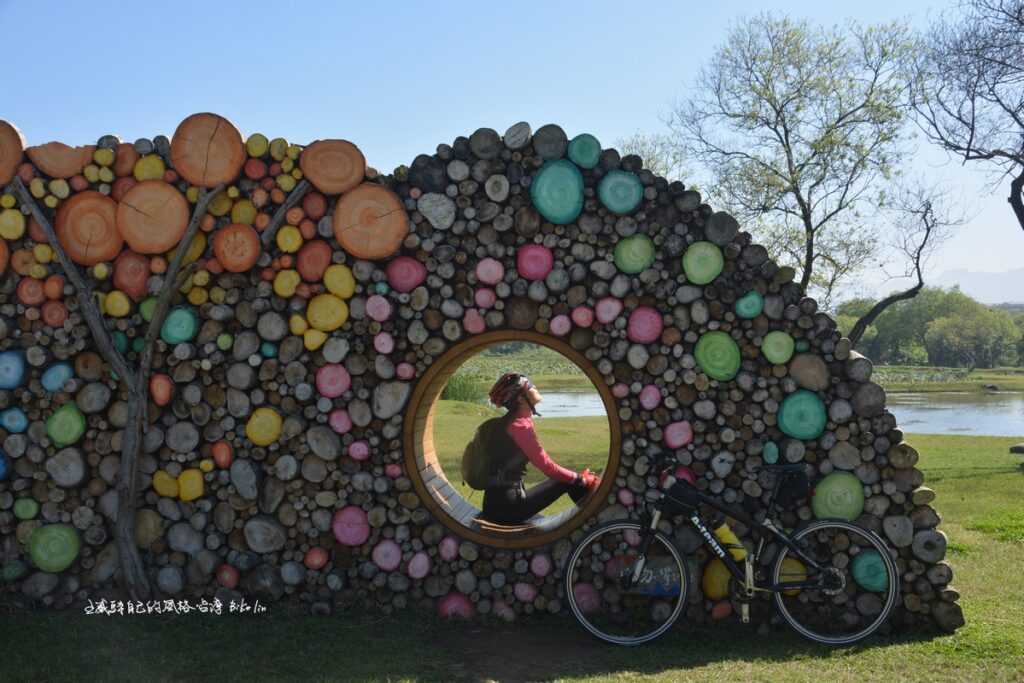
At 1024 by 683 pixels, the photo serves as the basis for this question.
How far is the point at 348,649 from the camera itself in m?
4.94

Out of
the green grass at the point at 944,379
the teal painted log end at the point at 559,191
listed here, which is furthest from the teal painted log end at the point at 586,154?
the green grass at the point at 944,379

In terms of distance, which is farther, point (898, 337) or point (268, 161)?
point (898, 337)

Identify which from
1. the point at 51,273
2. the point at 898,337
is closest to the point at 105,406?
the point at 51,273

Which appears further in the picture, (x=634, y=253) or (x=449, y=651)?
(x=634, y=253)

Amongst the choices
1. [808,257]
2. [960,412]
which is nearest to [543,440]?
[808,257]

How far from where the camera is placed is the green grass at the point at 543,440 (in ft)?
37.6

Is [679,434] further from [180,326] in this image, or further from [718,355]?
[180,326]

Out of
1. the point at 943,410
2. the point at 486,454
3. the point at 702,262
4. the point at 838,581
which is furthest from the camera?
the point at 943,410

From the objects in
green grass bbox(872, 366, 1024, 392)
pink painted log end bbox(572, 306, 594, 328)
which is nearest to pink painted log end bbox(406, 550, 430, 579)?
pink painted log end bbox(572, 306, 594, 328)

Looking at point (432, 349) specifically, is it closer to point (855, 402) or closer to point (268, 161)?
point (268, 161)

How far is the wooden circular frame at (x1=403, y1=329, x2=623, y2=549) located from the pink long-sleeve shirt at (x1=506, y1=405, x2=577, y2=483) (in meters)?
0.26

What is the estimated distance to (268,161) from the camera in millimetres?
5602

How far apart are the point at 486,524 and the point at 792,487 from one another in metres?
1.91

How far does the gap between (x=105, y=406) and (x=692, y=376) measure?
12.1 feet
